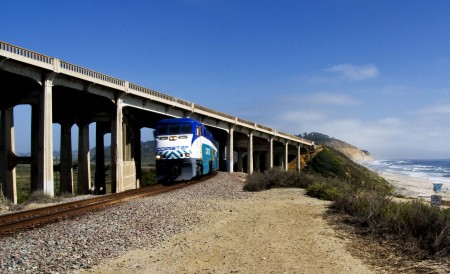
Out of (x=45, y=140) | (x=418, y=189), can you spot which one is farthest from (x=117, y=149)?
(x=418, y=189)

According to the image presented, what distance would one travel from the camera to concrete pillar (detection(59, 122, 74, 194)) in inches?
1374

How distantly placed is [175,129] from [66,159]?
14.2 m

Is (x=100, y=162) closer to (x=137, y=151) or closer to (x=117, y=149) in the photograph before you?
(x=137, y=151)

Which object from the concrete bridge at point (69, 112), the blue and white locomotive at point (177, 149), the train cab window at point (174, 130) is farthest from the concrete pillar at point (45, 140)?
the train cab window at point (174, 130)

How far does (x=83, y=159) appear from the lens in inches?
1409

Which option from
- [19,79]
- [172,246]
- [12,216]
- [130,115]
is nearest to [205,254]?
[172,246]

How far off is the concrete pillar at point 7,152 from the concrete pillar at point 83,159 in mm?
7716

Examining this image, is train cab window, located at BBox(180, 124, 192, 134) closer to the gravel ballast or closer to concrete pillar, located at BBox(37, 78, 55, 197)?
concrete pillar, located at BBox(37, 78, 55, 197)

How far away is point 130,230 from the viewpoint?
10203mm

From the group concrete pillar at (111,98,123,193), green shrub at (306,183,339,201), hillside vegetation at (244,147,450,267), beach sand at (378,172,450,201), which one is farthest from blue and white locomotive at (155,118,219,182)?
beach sand at (378,172,450,201)

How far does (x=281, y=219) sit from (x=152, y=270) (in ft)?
18.3

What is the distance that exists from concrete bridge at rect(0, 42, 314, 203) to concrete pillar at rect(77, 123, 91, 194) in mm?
85

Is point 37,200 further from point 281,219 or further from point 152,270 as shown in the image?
point 152,270

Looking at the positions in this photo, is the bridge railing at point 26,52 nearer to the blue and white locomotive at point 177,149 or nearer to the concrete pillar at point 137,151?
the blue and white locomotive at point 177,149
